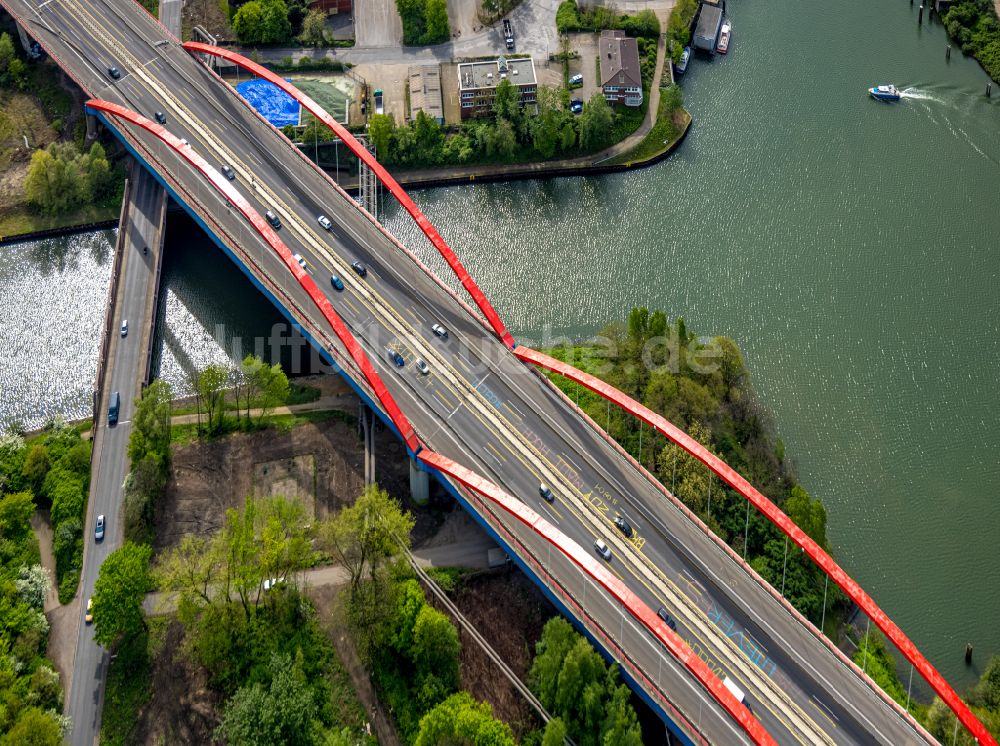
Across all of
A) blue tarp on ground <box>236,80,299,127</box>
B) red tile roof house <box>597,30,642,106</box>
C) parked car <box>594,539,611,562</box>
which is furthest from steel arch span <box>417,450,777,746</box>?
red tile roof house <box>597,30,642,106</box>

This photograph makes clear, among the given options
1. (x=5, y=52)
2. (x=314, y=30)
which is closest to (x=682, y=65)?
(x=314, y=30)

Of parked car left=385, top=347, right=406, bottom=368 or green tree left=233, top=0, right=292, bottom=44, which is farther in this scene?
green tree left=233, top=0, right=292, bottom=44

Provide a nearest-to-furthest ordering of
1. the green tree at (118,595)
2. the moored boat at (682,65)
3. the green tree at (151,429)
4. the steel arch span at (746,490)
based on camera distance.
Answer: the steel arch span at (746,490)
the green tree at (118,595)
the green tree at (151,429)
the moored boat at (682,65)

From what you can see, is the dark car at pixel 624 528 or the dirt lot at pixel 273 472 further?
the dirt lot at pixel 273 472

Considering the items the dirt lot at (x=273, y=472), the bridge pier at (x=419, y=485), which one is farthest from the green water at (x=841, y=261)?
the bridge pier at (x=419, y=485)

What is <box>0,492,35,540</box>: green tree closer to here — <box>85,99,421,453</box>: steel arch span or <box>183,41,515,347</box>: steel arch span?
<box>85,99,421,453</box>: steel arch span

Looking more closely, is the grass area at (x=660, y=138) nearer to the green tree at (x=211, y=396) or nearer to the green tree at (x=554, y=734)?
the green tree at (x=211, y=396)
